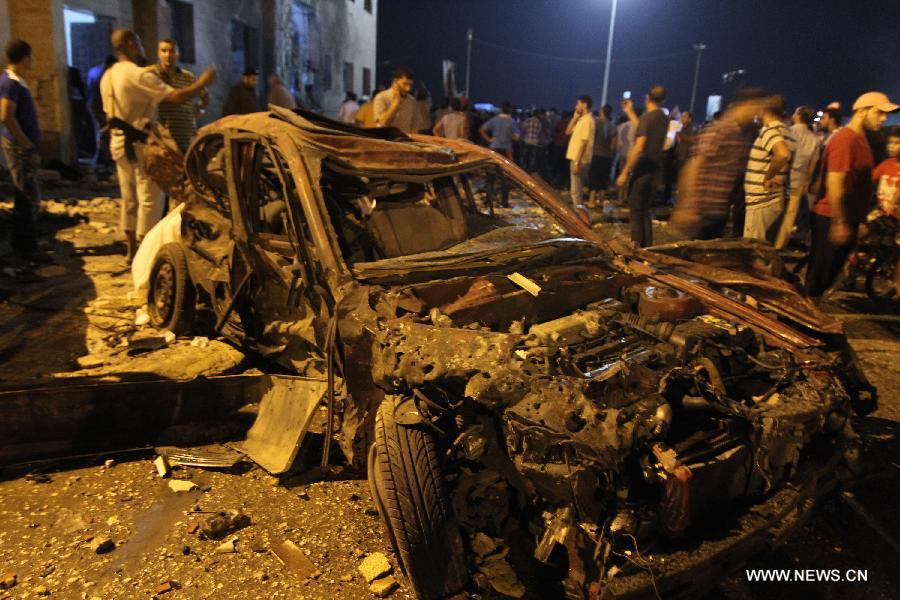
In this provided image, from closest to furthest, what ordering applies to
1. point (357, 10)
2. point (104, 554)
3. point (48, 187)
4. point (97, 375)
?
1. point (104, 554)
2. point (97, 375)
3. point (48, 187)
4. point (357, 10)

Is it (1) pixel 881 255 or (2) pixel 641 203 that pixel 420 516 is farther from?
(1) pixel 881 255

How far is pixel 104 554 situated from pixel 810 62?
35.6m

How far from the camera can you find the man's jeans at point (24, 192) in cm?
576

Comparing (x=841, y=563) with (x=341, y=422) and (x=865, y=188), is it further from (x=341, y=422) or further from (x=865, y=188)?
(x=865, y=188)

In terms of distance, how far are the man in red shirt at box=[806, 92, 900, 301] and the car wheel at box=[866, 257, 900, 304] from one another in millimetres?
1514

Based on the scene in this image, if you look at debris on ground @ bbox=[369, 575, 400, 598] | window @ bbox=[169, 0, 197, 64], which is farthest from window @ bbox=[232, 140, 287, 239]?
window @ bbox=[169, 0, 197, 64]

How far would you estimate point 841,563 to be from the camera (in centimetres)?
257

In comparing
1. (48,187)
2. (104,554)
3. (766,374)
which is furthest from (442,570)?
(48,187)

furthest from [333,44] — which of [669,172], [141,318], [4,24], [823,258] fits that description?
[823,258]

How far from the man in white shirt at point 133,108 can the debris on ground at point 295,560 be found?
14.1 ft

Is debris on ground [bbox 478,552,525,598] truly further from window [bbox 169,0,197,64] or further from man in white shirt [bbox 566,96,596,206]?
window [bbox 169,0,197,64]

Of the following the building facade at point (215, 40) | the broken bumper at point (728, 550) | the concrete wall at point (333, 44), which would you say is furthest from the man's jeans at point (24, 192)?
the concrete wall at point (333, 44)

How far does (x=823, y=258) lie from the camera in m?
5.04

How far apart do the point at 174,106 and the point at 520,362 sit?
5.45 m
